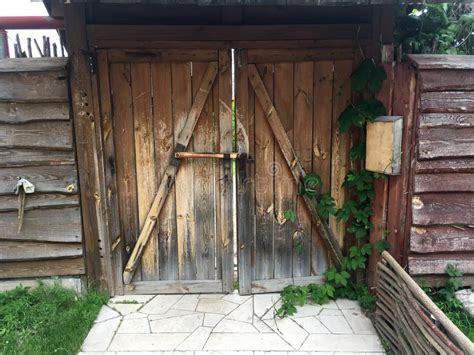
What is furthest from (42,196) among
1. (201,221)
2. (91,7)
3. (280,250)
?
(280,250)

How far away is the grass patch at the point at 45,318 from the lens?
2.67 metres

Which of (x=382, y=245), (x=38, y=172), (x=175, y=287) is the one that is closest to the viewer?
(x=382, y=245)

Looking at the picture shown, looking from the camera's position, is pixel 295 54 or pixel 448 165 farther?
pixel 295 54

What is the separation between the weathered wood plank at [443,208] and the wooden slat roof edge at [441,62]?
93cm

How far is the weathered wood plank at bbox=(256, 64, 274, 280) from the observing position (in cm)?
324

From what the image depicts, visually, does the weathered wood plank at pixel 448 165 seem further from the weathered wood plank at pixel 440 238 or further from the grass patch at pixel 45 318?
the grass patch at pixel 45 318

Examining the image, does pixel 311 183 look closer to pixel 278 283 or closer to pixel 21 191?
pixel 278 283

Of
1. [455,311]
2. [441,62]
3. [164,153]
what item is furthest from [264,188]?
[455,311]

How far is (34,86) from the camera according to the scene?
3.02 m

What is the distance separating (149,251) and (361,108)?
2.25 m

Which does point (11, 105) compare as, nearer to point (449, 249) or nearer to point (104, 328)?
point (104, 328)

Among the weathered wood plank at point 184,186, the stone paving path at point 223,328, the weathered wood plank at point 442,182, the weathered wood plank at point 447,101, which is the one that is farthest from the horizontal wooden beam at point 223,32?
the stone paving path at point 223,328

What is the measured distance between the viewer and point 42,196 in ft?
10.4

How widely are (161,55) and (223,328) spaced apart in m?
2.28
